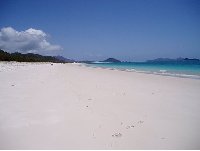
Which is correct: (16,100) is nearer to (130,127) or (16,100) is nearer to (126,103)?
(126,103)

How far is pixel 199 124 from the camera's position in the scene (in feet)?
15.1

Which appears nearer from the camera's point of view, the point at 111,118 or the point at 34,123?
the point at 34,123

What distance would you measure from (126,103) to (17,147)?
3767 millimetres

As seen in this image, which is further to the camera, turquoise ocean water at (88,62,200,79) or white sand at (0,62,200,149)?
turquoise ocean water at (88,62,200,79)

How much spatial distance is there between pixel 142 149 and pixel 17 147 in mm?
2043

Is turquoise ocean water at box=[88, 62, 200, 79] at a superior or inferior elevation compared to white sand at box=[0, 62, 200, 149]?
superior

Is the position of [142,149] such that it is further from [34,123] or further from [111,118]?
[34,123]

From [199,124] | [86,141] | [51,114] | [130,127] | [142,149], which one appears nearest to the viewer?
[142,149]

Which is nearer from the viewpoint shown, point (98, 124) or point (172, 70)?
point (98, 124)

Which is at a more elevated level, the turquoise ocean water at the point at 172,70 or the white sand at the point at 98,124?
the turquoise ocean water at the point at 172,70

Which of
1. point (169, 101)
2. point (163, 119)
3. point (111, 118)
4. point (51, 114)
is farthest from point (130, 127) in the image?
point (169, 101)

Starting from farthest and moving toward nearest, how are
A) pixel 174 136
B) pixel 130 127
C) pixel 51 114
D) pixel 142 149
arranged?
1. pixel 51 114
2. pixel 130 127
3. pixel 174 136
4. pixel 142 149

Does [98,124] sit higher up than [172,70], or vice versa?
[172,70]

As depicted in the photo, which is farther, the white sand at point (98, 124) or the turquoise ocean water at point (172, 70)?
the turquoise ocean water at point (172, 70)
